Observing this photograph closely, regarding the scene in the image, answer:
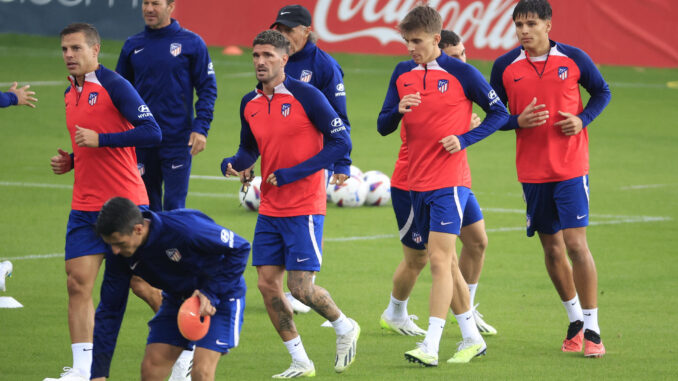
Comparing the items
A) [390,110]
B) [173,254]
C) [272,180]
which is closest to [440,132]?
[390,110]

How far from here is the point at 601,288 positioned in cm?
1171

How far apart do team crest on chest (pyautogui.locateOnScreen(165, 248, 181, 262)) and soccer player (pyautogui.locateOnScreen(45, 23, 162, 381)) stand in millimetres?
1563

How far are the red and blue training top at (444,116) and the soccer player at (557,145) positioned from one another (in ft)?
1.48

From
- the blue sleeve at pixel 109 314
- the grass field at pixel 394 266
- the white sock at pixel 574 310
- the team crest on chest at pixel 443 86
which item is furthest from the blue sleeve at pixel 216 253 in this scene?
the white sock at pixel 574 310

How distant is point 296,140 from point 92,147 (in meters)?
1.44

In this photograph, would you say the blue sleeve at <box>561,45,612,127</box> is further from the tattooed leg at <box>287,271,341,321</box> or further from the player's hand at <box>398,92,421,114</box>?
the tattooed leg at <box>287,271,341,321</box>

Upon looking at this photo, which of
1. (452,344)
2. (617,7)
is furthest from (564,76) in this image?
(617,7)

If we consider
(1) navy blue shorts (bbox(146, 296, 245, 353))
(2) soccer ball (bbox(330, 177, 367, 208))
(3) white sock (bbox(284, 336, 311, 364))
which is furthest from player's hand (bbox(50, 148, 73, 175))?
(2) soccer ball (bbox(330, 177, 367, 208))

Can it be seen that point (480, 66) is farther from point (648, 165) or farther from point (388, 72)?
point (648, 165)

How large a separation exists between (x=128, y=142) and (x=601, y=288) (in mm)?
5397

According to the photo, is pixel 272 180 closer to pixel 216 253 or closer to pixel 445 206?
pixel 445 206

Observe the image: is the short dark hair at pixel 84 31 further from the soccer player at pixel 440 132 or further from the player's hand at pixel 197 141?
the soccer player at pixel 440 132

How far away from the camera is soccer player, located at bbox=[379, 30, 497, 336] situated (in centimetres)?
968

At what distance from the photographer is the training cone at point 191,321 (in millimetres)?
6633
